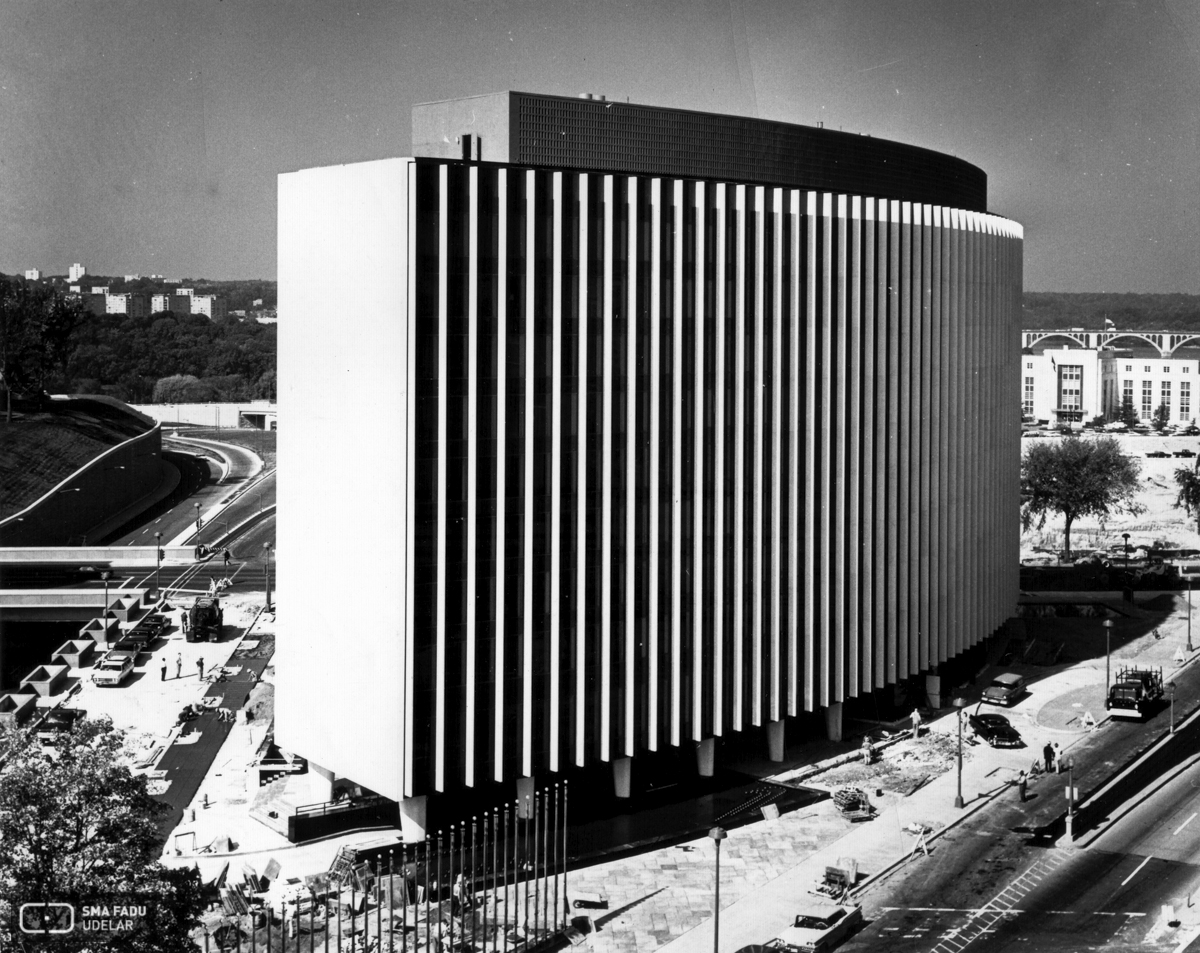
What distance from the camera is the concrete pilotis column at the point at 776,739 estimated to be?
7425 centimetres

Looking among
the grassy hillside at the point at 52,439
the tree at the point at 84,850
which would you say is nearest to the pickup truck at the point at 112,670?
the grassy hillside at the point at 52,439

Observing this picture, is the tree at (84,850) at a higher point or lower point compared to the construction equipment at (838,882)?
higher

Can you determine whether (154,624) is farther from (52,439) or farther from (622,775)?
(52,439)

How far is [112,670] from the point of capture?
298 ft

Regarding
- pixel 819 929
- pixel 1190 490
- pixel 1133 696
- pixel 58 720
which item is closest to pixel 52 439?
pixel 58 720

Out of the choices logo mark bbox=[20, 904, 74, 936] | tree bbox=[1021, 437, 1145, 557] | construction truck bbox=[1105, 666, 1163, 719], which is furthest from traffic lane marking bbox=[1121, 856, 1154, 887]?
tree bbox=[1021, 437, 1145, 557]

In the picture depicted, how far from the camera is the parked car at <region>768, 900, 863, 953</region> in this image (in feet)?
175

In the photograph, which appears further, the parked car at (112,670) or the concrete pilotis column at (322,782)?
the parked car at (112,670)

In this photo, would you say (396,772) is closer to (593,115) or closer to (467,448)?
(467,448)

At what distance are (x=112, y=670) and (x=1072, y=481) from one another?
83.8 meters

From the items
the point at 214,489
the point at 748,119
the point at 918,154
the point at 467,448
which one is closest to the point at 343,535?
the point at 467,448

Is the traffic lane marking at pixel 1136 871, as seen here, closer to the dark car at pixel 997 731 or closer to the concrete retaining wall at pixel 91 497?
the dark car at pixel 997 731

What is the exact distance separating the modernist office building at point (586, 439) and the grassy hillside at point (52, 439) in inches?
3157

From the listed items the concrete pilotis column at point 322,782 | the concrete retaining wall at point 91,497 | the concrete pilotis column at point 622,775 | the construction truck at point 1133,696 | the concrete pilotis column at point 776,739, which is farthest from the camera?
the concrete retaining wall at point 91,497
